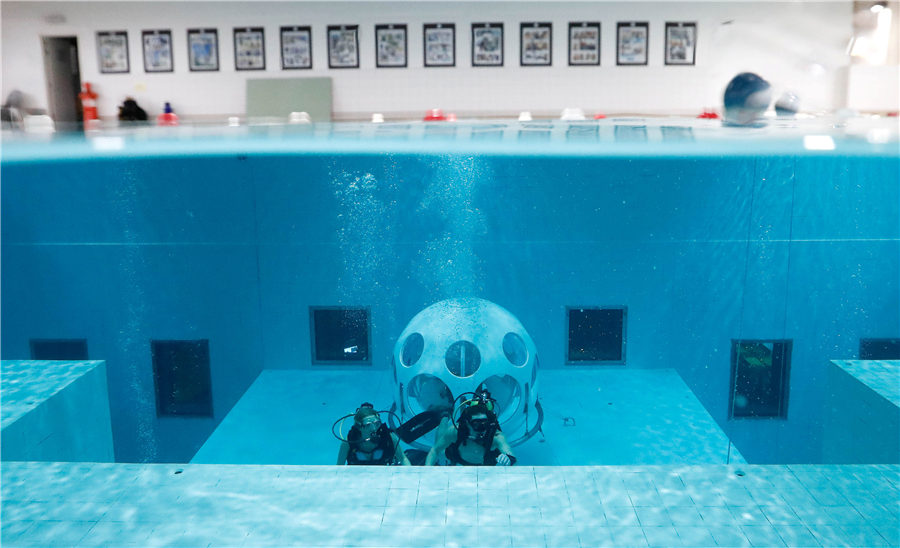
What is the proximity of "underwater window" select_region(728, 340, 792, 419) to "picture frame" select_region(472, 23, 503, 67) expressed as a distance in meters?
6.24

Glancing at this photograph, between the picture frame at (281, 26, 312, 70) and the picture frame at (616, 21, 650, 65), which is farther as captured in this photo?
the picture frame at (281, 26, 312, 70)

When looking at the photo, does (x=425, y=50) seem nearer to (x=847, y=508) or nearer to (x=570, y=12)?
(x=570, y=12)

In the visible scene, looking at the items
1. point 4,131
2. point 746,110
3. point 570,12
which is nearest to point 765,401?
point 746,110

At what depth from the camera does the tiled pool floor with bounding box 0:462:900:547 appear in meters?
2.14

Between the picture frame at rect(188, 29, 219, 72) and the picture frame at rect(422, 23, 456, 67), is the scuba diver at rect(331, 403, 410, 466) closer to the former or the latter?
the picture frame at rect(422, 23, 456, 67)

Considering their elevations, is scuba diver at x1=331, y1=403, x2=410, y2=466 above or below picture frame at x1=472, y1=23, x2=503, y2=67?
below

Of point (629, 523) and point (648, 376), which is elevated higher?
point (629, 523)

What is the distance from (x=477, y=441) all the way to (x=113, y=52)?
419 inches

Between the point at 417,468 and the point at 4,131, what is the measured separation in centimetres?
1078

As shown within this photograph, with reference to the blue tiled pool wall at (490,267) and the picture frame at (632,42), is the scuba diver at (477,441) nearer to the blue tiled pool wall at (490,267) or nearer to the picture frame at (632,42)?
the blue tiled pool wall at (490,267)

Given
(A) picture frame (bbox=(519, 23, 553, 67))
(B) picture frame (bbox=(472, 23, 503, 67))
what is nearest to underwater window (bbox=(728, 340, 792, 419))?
(A) picture frame (bbox=(519, 23, 553, 67))

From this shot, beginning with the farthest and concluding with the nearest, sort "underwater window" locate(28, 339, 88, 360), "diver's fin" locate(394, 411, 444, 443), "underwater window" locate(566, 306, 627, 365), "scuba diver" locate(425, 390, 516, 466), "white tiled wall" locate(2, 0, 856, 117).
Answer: "white tiled wall" locate(2, 0, 856, 117) → "underwater window" locate(28, 339, 88, 360) → "underwater window" locate(566, 306, 627, 365) → "diver's fin" locate(394, 411, 444, 443) → "scuba diver" locate(425, 390, 516, 466)

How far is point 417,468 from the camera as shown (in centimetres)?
258

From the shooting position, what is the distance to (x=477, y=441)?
202 inches
